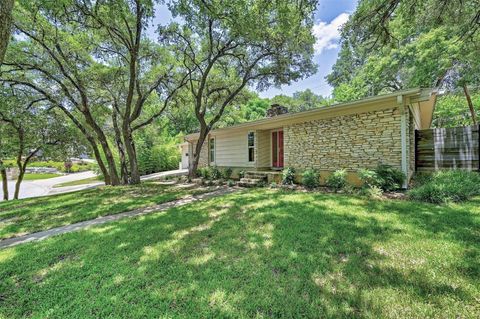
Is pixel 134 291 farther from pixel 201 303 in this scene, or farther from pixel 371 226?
pixel 371 226

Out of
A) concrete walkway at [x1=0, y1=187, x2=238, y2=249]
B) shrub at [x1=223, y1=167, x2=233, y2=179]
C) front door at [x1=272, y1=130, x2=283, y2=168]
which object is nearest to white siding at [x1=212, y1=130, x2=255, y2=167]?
shrub at [x1=223, y1=167, x2=233, y2=179]

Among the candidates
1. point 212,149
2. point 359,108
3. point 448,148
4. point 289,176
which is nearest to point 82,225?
point 289,176

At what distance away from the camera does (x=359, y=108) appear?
7422mm

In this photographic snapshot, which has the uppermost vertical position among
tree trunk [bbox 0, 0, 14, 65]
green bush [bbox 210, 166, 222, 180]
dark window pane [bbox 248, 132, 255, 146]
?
tree trunk [bbox 0, 0, 14, 65]

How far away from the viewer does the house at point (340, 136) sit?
675 cm

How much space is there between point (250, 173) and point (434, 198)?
6.57 meters

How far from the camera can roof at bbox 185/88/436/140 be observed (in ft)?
20.5

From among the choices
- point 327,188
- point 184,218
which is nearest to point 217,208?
point 184,218

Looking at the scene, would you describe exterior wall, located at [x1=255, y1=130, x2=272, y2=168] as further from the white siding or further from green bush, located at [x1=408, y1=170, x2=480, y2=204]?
green bush, located at [x1=408, y1=170, x2=480, y2=204]

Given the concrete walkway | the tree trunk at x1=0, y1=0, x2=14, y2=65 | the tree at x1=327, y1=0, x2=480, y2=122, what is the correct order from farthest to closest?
the tree at x1=327, y1=0, x2=480, y2=122, the concrete walkway, the tree trunk at x1=0, y1=0, x2=14, y2=65

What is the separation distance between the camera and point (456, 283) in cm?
231

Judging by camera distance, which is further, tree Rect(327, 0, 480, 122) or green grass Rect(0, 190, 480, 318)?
tree Rect(327, 0, 480, 122)

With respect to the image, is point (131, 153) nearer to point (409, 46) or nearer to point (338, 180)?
point (338, 180)

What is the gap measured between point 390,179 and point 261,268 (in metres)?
5.65
